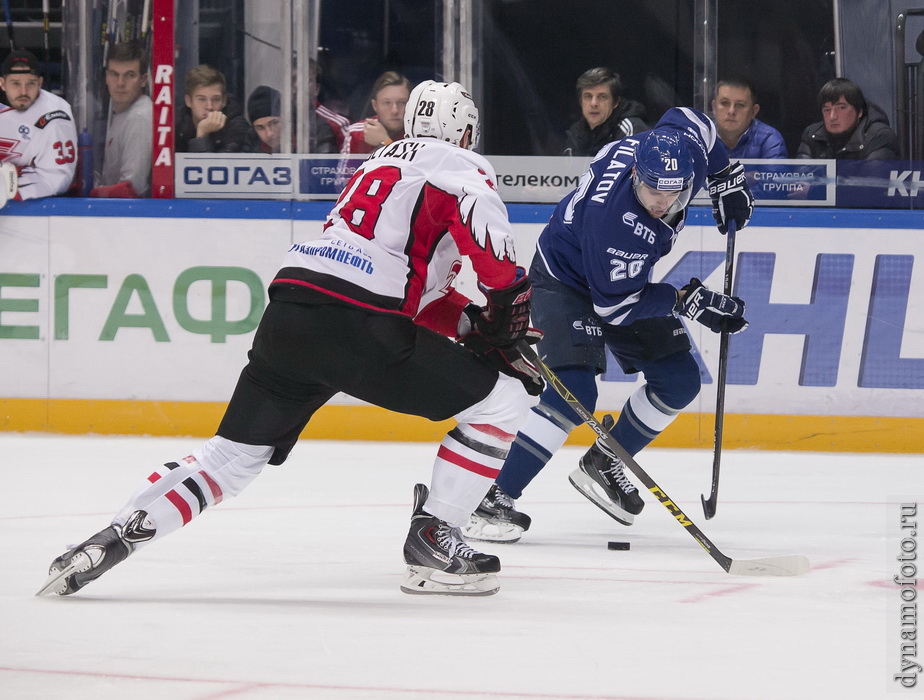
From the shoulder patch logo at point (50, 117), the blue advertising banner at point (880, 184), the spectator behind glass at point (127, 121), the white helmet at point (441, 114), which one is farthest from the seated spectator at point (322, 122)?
the white helmet at point (441, 114)

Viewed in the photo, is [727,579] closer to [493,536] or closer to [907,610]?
[907,610]

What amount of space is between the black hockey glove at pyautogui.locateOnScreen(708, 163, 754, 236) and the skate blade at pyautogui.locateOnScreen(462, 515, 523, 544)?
1061 millimetres

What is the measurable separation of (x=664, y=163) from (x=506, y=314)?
67 cm

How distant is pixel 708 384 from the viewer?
17.3ft

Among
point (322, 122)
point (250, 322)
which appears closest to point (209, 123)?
point (322, 122)

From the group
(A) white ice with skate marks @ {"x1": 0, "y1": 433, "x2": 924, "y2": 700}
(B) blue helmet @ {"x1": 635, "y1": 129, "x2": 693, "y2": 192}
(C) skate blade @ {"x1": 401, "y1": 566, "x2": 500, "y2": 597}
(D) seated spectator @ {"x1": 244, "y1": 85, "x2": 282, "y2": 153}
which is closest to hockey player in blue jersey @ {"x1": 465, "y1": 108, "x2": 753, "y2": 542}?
(B) blue helmet @ {"x1": 635, "y1": 129, "x2": 693, "y2": 192}

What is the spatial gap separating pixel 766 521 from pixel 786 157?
215cm

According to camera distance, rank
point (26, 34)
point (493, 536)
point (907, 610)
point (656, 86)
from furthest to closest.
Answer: point (26, 34) → point (656, 86) → point (493, 536) → point (907, 610)

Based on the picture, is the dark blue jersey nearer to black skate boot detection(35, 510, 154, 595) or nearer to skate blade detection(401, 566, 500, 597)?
skate blade detection(401, 566, 500, 597)

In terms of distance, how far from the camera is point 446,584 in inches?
109

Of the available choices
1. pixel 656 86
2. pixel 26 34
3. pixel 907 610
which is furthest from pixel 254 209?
pixel 26 34

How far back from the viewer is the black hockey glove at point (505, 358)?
2875 millimetres

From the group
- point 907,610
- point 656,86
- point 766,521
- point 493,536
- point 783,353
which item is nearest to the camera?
point 907,610

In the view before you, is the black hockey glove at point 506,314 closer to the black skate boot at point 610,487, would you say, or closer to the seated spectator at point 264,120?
the black skate boot at point 610,487
